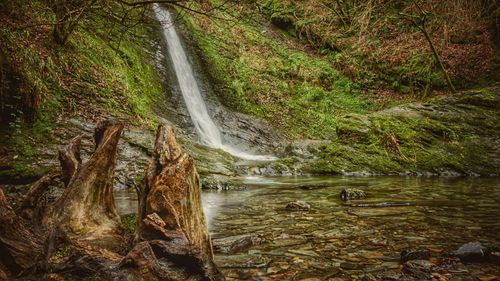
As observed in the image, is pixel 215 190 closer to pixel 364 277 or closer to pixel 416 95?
pixel 364 277

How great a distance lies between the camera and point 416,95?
1691 centimetres

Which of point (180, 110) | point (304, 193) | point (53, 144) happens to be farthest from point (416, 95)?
point (53, 144)

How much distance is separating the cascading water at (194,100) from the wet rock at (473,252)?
Result: 928 centimetres

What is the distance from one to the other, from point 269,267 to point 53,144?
229 inches

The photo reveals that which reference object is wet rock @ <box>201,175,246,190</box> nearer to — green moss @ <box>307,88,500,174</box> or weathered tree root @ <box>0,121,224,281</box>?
green moss @ <box>307,88,500,174</box>

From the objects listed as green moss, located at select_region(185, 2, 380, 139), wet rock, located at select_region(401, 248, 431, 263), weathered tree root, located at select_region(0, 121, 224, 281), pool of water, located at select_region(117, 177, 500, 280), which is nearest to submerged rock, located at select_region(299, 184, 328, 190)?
pool of water, located at select_region(117, 177, 500, 280)

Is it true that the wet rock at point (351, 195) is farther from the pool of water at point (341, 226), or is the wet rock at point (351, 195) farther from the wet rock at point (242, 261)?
the wet rock at point (242, 261)

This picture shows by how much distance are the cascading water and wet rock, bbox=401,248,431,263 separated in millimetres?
9219

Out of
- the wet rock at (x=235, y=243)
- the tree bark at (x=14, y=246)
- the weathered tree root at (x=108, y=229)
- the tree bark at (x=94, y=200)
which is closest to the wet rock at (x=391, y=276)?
the weathered tree root at (x=108, y=229)

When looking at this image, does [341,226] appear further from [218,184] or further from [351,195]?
[218,184]

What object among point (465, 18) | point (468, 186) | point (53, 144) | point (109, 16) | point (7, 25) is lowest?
point (468, 186)

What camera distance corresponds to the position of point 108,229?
288 cm

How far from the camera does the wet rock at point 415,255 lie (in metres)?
3.07

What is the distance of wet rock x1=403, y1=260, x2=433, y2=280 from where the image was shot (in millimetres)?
2704
